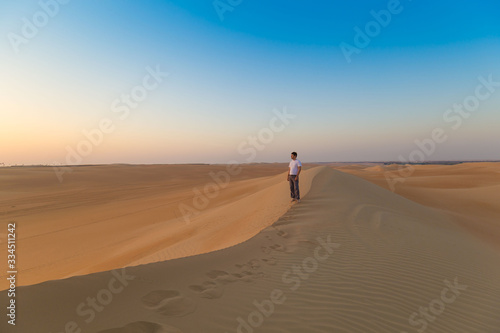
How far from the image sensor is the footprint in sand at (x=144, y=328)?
2.41 m

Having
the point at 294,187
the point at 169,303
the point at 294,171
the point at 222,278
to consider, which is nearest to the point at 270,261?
the point at 222,278

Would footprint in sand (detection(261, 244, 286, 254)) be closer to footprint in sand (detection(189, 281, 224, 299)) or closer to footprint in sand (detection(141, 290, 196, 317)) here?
footprint in sand (detection(189, 281, 224, 299))

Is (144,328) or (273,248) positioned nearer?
(144,328)

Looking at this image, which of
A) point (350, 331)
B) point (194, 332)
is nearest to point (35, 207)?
point (194, 332)

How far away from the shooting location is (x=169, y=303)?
297 centimetres

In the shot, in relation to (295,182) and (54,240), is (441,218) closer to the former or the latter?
(295,182)

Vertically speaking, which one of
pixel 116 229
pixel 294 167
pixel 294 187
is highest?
pixel 294 167

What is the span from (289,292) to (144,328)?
6.78 ft

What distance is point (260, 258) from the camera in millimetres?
4828

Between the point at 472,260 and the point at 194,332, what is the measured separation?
7.50 meters

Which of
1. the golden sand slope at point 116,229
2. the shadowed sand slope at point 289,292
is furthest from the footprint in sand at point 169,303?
the golden sand slope at point 116,229

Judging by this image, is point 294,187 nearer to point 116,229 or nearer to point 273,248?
point 273,248

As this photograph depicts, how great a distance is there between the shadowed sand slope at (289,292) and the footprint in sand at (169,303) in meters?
0.01

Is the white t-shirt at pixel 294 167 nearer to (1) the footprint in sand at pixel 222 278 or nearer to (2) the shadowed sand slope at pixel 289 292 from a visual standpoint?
(2) the shadowed sand slope at pixel 289 292
